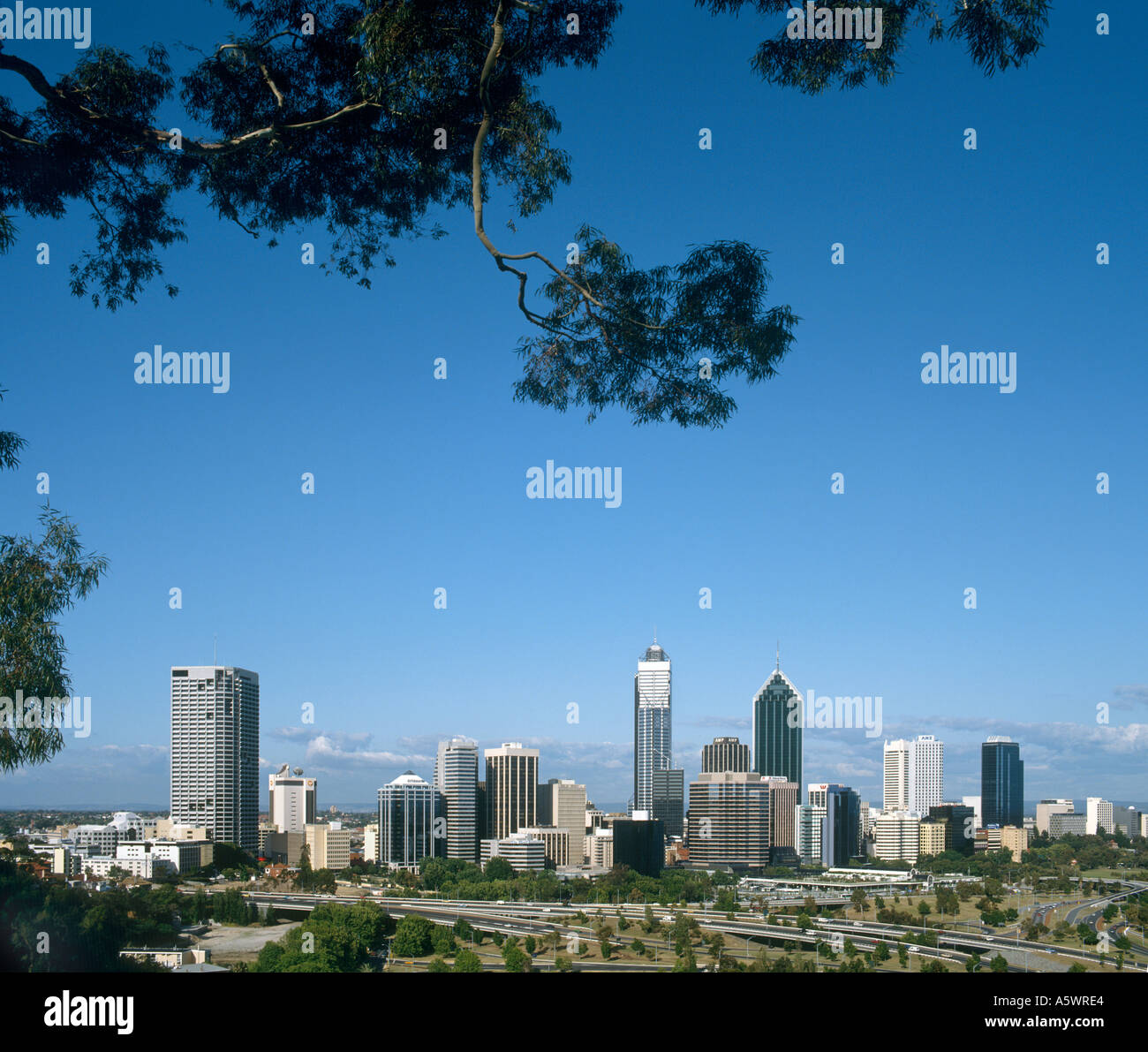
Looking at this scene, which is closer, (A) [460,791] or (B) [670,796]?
(A) [460,791]

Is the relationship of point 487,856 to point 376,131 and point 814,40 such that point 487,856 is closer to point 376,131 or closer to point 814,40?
point 376,131

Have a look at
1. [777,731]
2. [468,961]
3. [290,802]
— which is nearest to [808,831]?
[777,731]

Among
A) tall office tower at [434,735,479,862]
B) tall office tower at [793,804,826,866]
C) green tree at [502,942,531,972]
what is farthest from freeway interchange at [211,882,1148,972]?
tall office tower at [793,804,826,866]

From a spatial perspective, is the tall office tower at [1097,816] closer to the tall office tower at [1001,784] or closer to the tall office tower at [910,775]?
the tall office tower at [1001,784]

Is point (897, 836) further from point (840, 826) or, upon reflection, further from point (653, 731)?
point (653, 731)

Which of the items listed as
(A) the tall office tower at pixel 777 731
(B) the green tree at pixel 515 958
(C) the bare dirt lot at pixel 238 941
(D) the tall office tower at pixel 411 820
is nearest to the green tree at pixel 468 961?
(B) the green tree at pixel 515 958
